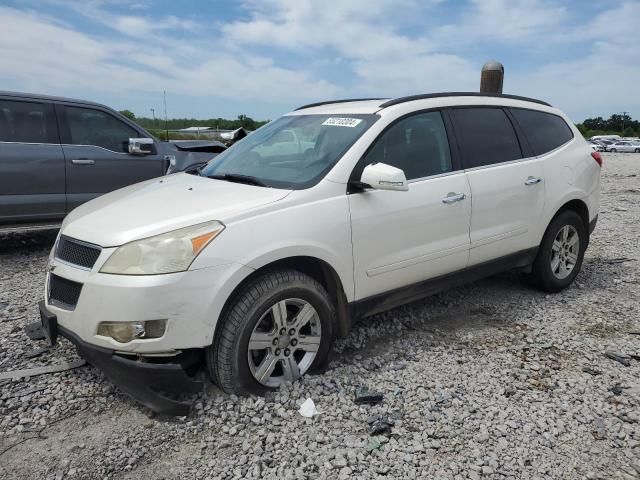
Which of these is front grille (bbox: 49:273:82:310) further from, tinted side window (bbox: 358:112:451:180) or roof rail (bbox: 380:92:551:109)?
roof rail (bbox: 380:92:551:109)

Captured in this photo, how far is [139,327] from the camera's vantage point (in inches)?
103

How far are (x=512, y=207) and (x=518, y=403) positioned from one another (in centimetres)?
175

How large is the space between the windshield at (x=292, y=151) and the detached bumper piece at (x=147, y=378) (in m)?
1.26

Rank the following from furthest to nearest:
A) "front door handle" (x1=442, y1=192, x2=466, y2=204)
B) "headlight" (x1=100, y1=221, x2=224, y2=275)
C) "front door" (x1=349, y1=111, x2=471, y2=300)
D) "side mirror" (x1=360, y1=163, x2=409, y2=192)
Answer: "front door handle" (x1=442, y1=192, x2=466, y2=204) < "front door" (x1=349, y1=111, x2=471, y2=300) < "side mirror" (x1=360, y1=163, x2=409, y2=192) < "headlight" (x1=100, y1=221, x2=224, y2=275)

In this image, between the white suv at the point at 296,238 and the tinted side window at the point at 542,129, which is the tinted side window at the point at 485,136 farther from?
the tinted side window at the point at 542,129

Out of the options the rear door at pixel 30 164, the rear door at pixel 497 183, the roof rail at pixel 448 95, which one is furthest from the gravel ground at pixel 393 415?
the rear door at pixel 30 164

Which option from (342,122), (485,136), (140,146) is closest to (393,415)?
(342,122)

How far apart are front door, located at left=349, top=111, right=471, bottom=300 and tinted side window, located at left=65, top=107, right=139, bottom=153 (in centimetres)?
447

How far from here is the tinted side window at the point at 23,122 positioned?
595cm

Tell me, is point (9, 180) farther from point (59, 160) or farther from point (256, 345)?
point (256, 345)

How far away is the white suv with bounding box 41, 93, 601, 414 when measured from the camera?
8.79 ft

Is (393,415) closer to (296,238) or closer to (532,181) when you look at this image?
(296,238)

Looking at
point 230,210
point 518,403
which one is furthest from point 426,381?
point 230,210

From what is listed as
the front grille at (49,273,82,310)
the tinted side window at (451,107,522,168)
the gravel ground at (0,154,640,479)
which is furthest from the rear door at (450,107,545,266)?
the front grille at (49,273,82,310)
